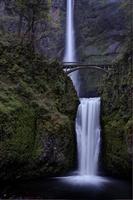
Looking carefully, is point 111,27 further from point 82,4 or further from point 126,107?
point 126,107

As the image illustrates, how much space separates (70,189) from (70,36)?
2968 cm

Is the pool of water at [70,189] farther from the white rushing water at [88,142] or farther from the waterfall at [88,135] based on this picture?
the waterfall at [88,135]

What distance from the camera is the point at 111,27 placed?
1491 inches

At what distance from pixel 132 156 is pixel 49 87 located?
703 cm

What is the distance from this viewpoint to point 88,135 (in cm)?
1819

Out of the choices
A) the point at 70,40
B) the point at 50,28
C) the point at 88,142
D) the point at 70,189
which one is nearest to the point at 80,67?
the point at 50,28

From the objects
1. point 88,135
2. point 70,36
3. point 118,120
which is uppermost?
point 70,36

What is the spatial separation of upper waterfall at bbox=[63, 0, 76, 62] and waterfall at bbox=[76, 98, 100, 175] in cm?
1976

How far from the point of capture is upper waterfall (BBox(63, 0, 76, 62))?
38.8 m

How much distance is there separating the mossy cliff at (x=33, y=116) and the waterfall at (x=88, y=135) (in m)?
0.60

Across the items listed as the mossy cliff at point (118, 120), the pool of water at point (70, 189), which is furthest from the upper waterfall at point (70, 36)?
the pool of water at point (70, 189)

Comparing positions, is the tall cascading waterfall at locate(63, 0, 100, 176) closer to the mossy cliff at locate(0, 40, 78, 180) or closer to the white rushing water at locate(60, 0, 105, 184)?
the white rushing water at locate(60, 0, 105, 184)

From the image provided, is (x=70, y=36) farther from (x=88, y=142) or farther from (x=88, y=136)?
(x=88, y=142)

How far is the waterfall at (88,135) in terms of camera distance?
1720 cm
